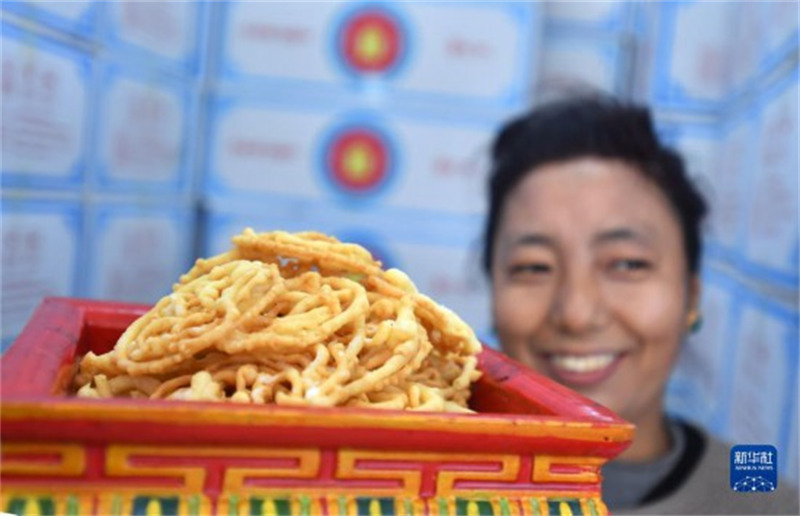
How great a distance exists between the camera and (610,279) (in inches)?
37.4

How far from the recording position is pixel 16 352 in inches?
14.8

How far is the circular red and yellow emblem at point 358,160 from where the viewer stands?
169cm

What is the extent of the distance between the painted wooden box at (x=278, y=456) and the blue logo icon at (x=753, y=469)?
16 centimetres

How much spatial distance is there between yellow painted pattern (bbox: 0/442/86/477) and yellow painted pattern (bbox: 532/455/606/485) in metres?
0.20

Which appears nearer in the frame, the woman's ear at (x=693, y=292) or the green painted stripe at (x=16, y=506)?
the green painted stripe at (x=16, y=506)

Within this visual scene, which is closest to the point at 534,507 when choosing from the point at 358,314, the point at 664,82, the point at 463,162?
the point at 358,314

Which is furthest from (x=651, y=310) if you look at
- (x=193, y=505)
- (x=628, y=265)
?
(x=193, y=505)

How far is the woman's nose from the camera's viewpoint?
0.90m

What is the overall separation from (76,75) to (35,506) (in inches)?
31.7

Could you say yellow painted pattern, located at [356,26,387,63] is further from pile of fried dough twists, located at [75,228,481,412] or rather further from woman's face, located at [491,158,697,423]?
pile of fried dough twists, located at [75,228,481,412]

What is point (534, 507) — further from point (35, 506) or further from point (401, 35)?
point (401, 35)

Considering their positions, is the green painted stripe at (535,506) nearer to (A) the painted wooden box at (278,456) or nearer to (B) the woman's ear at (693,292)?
(A) the painted wooden box at (278,456)

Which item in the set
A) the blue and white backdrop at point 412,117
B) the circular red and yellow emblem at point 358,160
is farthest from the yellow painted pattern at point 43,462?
the circular red and yellow emblem at point 358,160

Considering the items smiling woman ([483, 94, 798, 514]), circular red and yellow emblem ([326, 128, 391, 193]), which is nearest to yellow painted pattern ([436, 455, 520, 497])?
smiling woman ([483, 94, 798, 514])
